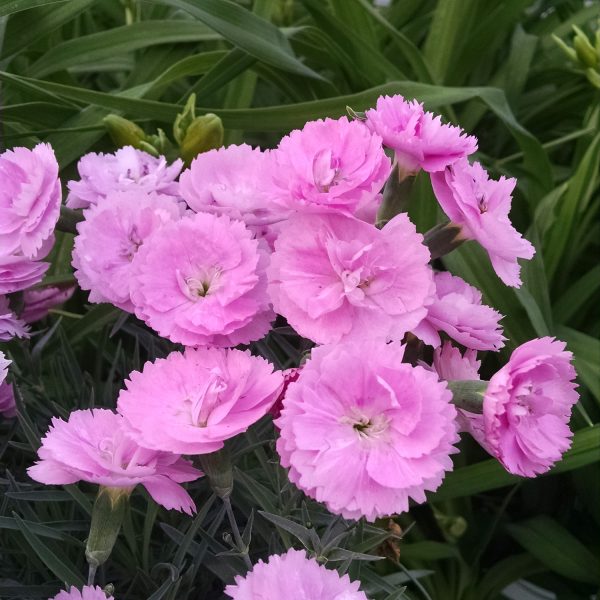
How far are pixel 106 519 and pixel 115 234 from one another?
0.15 metres

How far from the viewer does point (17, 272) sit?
1.56ft

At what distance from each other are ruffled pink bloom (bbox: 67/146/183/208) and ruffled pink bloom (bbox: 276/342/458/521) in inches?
7.7

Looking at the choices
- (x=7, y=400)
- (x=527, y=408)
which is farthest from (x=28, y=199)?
(x=527, y=408)

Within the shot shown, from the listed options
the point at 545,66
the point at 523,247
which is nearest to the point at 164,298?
the point at 523,247

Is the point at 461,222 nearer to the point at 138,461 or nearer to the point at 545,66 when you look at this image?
the point at 138,461

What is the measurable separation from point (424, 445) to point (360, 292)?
0.08 metres

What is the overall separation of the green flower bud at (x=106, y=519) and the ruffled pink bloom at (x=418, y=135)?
0.71ft

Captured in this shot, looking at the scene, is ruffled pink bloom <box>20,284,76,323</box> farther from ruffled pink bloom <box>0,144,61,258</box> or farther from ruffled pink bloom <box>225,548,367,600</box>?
ruffled pink bloom <box>225,548,367,600</box>

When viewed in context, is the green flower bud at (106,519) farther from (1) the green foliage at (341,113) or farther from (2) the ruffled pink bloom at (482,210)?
(2) the ruffled pink bloom at (482,210)

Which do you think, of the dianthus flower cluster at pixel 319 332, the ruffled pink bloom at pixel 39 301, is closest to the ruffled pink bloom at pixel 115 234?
the dianthus flower cluster at pixel 319 332

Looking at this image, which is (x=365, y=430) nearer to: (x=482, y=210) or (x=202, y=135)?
(x=482, y=210)

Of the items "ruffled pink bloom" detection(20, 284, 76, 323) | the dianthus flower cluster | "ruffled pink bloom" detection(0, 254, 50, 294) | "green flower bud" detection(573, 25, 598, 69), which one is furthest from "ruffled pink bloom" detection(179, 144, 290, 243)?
"green flower bud" detection(573, 25, 598, 69)

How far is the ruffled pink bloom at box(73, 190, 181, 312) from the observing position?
437 millimetres

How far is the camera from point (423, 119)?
42 centimetres
